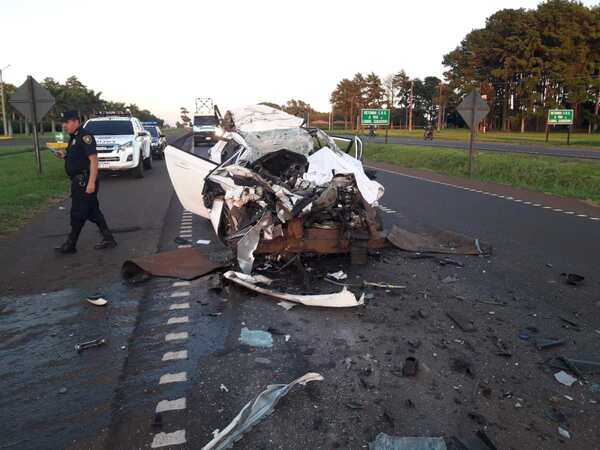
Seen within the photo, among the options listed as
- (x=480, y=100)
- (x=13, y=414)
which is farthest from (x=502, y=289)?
(x=480, y=100)

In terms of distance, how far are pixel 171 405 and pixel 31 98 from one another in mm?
15080

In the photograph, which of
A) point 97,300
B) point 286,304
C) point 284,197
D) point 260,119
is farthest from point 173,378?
point 260,119

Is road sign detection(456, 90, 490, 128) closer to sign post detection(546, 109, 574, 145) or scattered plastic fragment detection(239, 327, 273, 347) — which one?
scattered plastic fragment detection(239, 327, 273, 347)

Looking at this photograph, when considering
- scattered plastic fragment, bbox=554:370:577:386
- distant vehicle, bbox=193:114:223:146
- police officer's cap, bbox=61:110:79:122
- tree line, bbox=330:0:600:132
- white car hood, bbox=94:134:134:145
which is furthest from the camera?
tree line, bbox=330:0:600:132

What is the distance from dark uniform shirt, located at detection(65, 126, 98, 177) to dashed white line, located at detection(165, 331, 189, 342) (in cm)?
385

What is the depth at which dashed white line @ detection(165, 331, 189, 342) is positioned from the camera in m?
4.51

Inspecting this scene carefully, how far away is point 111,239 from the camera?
779cm

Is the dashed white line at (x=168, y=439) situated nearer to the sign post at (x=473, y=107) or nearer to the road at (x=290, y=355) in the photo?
the road at (x=290, y=355)

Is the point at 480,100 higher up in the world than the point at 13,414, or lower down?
higher up

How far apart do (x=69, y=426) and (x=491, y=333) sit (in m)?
3.46

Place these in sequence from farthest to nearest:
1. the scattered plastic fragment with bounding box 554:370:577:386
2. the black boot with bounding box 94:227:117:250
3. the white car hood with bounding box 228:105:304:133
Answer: the white car hood with bounding box 228:105:304:133 < the black boot with bounding box 94:227:117:250 < the scattered plastic fragment with bounding box 554:370:577:386

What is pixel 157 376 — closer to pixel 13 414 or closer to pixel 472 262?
pixel 13 414

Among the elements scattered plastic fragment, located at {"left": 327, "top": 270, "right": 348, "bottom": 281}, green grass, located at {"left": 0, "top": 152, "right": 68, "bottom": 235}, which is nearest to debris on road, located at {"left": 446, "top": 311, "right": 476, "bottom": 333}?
scattered plastic fragment, located at {"left": 327, "top": 270, "right": 348, "bottom": 281}

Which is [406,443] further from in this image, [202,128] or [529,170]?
[202,128]
